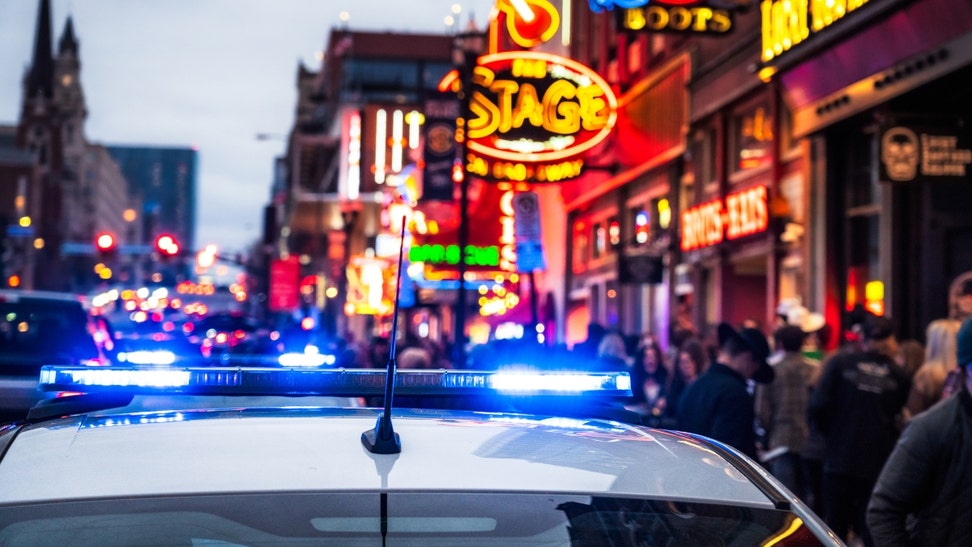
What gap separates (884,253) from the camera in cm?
1592

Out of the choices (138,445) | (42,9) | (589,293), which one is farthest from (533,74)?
(42,9)

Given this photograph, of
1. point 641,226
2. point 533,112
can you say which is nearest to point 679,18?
point 533,112

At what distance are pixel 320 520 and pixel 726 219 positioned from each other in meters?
18.9

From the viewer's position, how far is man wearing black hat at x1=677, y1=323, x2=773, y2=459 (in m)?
8.27

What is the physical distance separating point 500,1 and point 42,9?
16673 centimetres

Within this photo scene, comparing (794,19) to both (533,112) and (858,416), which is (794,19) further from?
(533,112)

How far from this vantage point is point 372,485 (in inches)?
101

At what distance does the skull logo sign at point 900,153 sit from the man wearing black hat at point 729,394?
5470 mm

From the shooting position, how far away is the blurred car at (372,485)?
2.50m

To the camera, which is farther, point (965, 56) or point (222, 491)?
point (965, 56)

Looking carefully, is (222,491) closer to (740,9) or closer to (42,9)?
(740,9)

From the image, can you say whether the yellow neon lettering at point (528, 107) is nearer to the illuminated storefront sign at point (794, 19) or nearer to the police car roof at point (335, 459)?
the illuminated storefront sign at point (794, 19)

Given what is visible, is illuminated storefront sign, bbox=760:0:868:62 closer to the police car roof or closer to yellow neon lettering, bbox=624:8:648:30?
yellow neon lettering, bbox=624:8:648:30

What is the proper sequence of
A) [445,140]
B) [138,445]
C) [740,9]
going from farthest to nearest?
[445,140], [740,9], [138,445]
